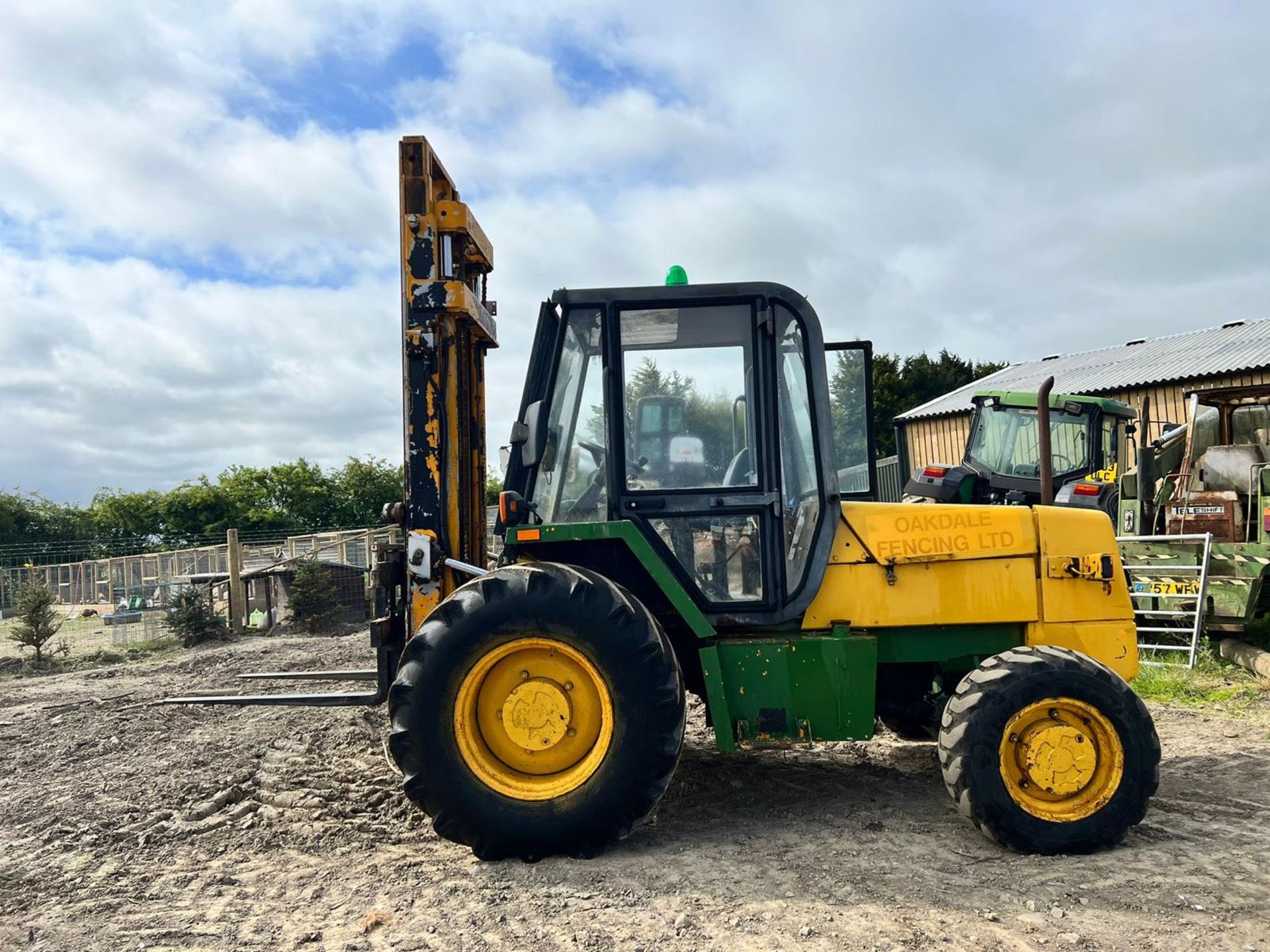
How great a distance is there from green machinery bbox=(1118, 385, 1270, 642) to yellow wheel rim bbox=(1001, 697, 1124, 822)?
20.0 feet

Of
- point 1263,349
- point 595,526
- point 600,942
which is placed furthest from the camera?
point 1263,349

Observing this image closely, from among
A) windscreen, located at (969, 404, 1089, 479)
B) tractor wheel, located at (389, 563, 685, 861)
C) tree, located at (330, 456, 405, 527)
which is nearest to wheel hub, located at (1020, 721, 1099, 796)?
tractor wheel, located at (389, 563, 685, 861)

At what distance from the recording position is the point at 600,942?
360 centimetres

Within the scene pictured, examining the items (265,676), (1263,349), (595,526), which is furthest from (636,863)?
(1263,349)

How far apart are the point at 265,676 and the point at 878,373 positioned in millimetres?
35469

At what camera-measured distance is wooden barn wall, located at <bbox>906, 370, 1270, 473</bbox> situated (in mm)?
20734

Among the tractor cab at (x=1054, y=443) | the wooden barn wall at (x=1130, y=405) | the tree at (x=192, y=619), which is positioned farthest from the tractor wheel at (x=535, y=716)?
the wooden barn wall at (x=1130, y=405)

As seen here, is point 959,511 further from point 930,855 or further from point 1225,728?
point 1225,728

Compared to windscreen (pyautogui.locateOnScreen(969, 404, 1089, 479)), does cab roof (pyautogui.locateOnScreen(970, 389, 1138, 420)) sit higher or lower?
higher

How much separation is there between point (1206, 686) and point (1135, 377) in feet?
55.1

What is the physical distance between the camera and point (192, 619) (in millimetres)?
14336

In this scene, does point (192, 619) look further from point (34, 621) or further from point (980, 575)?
point (980, 575)

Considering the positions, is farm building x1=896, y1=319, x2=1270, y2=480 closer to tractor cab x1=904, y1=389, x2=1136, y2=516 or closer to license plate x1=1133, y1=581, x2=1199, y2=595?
tractor cab x1=904, y1=389, x2=1136, y2=516

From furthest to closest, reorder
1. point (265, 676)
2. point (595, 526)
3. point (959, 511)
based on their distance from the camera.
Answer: point (265, 676) < point (959, 511) < point (595, 526)
